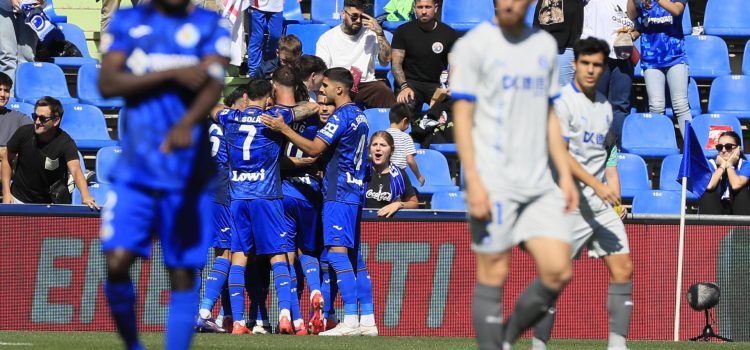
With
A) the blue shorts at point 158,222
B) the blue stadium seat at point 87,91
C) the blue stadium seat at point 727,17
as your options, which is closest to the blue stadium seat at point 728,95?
the blue stadium seat at point 727,17

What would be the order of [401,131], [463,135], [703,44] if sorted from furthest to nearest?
[703,44] < [401,131] < [463,135]

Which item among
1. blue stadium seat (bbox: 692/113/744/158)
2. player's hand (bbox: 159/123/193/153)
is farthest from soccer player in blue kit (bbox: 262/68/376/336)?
blue stadium seat (bbox: 692/113/744/158)

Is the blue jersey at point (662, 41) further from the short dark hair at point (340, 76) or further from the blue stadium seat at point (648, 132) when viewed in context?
the short dark hair at point (340, 76)

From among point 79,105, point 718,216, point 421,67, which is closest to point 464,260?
point 718,216

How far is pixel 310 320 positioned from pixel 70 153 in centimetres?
283

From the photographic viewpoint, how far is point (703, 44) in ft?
55.0

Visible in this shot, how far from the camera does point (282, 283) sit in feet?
36.9

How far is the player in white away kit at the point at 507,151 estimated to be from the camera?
6328 millimetres

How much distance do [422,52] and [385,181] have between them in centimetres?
313

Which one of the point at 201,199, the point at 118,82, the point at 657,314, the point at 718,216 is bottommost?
the point at 657,314

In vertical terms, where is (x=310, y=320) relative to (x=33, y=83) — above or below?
below

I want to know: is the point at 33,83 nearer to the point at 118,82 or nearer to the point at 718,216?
the point at 718,216

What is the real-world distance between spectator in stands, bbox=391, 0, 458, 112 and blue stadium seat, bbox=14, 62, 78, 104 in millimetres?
4200

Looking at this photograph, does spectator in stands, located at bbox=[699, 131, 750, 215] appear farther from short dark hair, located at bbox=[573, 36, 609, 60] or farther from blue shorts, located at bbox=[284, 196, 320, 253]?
short dark hair, located at bbox=[573, 36, 609, 60]
